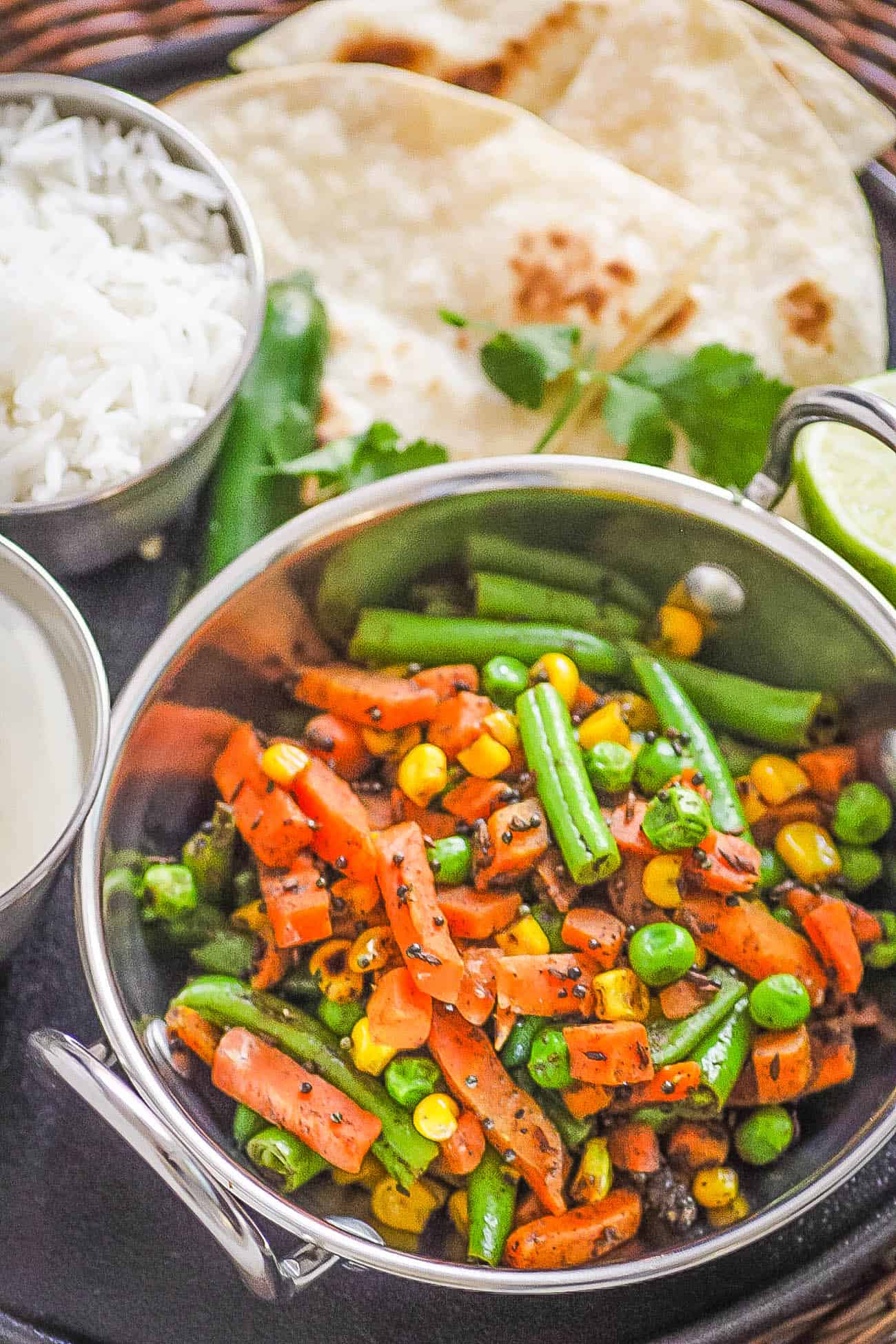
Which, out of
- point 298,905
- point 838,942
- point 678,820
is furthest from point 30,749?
point 838,942

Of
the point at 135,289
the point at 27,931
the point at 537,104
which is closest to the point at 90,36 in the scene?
the point at 135,289

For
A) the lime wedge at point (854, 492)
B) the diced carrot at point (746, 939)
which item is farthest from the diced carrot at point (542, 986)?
the lime wedge at point (854, 492)

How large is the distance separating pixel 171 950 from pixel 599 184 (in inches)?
74.3

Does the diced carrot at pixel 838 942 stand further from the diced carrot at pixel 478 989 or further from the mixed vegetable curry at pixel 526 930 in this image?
the diced carrot at pixel 478 989

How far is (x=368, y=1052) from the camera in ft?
6.04

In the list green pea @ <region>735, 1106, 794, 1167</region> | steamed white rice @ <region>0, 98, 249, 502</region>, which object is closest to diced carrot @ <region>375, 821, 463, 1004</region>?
green pea @ <region>735, 1106, 794, 1167</region>

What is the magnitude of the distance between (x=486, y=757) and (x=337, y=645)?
1.43 feet

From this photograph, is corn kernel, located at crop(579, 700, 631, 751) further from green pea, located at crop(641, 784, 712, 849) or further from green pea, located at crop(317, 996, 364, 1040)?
green pea, located at crop(317, 996, 364, 1040)

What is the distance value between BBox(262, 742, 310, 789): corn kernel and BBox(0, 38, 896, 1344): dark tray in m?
0.73

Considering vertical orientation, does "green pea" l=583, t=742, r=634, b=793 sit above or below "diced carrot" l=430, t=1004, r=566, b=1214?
above

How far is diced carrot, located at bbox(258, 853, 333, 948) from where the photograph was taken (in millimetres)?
1916

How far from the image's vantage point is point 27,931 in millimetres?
2109

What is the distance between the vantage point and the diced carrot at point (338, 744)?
2119 mm

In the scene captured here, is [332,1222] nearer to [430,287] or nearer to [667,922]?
[667,922]
